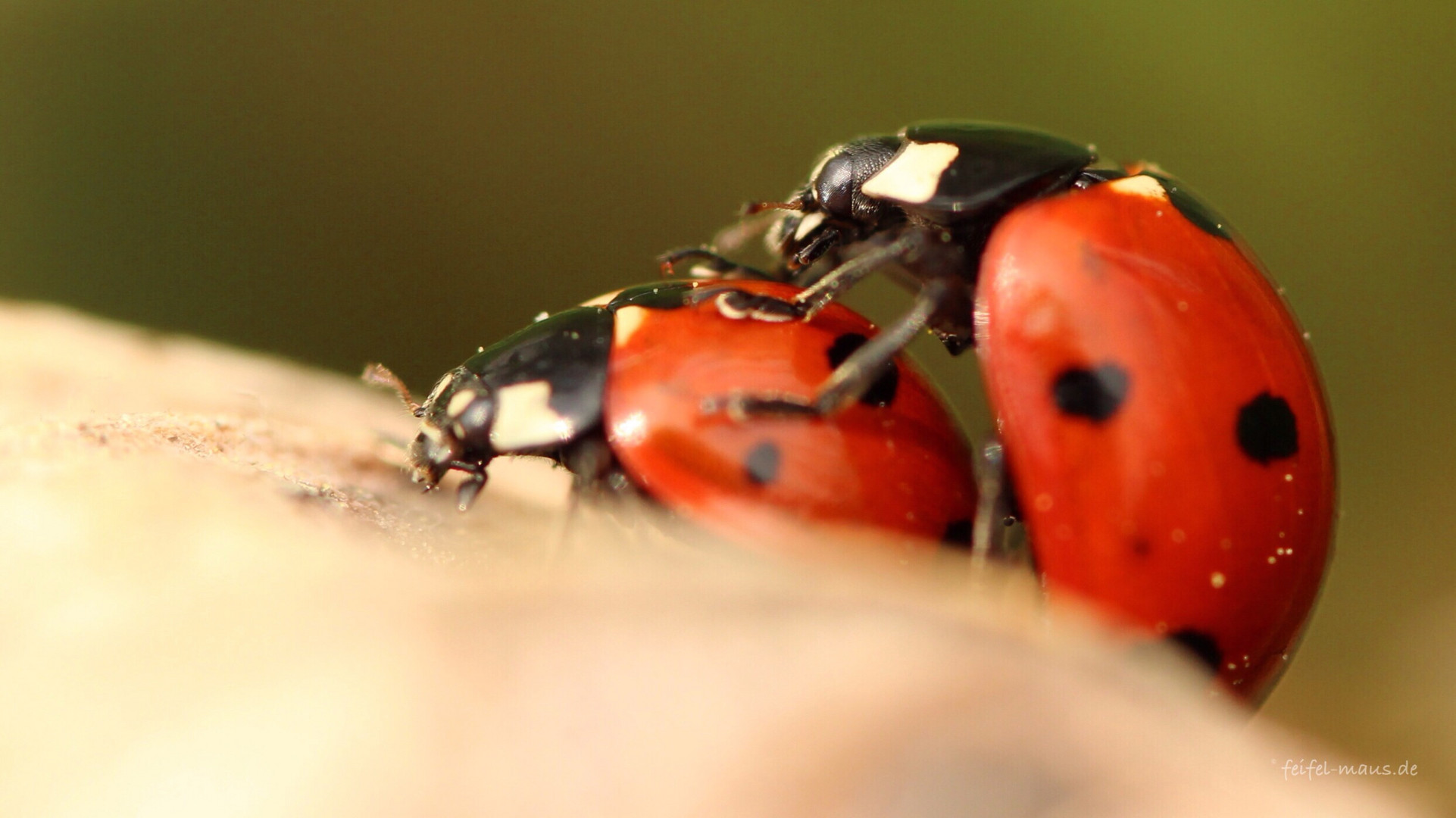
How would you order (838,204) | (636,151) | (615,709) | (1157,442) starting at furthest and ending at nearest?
(636,151) → (838,204) → (1157,442) → (615,709)

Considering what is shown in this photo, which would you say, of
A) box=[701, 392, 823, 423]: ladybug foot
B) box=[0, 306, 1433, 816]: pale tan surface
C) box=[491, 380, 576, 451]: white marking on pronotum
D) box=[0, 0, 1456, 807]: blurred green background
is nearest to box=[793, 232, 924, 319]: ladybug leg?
box=[701, 392, 823, 423]: ladybug foot

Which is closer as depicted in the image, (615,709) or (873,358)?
(615,709)

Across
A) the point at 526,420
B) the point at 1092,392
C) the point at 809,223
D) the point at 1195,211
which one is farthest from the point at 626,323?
the point at 1195,211

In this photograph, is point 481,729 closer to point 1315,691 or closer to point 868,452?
point 868,452

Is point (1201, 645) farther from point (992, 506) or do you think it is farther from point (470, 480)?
point (470, 480)

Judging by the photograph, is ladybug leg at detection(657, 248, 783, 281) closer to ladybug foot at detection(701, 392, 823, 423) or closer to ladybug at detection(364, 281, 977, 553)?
ladybug at detection(364, 281, 977, 553)

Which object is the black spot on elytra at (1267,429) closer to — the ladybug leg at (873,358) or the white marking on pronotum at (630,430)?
the ladybug leg at (873,358)

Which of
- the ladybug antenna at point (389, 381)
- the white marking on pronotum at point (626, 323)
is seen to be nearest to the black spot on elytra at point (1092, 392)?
the white marking on pronotum at point (626, 323)
